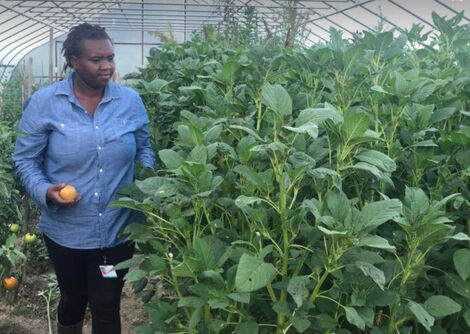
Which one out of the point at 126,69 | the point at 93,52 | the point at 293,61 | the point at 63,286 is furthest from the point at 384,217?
the point at 126,69

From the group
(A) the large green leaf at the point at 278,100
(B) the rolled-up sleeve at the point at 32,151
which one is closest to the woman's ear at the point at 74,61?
(B) the rolled-up sleeve at the point at 32,151

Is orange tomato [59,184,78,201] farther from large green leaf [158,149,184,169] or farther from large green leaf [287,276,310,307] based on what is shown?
large green leaf [287,276,310,307]

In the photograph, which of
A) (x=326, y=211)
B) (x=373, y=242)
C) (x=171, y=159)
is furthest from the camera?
(x=171, y=159)

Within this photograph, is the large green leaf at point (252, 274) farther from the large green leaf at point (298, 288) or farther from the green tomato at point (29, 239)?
the green tomato at point (29, 239)

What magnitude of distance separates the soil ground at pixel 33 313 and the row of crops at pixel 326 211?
179cm

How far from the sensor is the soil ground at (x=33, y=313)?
3.52 meters

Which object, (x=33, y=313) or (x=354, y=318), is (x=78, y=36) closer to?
(x=354, y=318)

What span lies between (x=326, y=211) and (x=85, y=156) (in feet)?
4.37

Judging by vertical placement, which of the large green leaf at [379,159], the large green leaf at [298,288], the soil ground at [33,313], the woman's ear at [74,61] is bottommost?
the soil ground at [33,313]

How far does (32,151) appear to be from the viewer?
2496mm

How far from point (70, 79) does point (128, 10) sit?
1330 centimetres

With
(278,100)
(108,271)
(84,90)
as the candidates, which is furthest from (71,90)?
(278,100)

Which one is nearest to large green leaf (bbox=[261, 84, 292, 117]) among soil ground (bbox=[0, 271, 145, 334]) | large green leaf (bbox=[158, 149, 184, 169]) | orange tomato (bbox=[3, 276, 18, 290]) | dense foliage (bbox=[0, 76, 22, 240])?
large green leaf (bbox=[158, 149, 184, 169])

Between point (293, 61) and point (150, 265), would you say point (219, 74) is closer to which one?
point (293, 61)
